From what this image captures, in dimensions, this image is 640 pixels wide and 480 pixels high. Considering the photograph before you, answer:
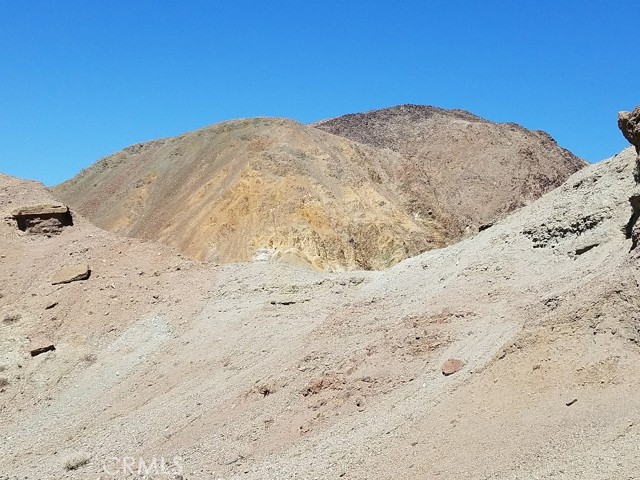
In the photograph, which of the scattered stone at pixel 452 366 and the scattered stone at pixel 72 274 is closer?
the scattered stone at pixel 452 366

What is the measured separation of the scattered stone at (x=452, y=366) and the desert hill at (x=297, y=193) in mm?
20594

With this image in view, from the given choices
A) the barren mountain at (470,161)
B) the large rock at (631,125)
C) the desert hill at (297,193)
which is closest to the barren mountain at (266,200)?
the desert hill at (297,193)

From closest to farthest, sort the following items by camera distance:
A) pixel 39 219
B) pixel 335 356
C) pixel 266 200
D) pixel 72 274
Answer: pixel 335 356 → pixel 72 274 → pixel 39 219 → pixel 266 200

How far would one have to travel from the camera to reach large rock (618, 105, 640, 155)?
11.0 metres

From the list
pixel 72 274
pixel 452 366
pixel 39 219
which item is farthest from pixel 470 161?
pixel 452 366

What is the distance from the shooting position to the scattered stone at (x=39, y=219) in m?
19.6

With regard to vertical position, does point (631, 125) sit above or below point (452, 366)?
above

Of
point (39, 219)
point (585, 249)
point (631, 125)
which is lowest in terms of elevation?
point (585, 249)

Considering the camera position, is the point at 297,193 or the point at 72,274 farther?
the point at 297,193

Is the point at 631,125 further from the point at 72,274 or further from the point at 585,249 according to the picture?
the point at 72,274

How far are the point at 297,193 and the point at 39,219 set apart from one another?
1723 centimetres

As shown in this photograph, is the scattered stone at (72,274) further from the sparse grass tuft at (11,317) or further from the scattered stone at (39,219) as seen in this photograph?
the scattered stone at (39,219)

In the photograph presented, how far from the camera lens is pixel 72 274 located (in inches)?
707

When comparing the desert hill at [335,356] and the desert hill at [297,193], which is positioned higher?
the desert hill at [297,193]
